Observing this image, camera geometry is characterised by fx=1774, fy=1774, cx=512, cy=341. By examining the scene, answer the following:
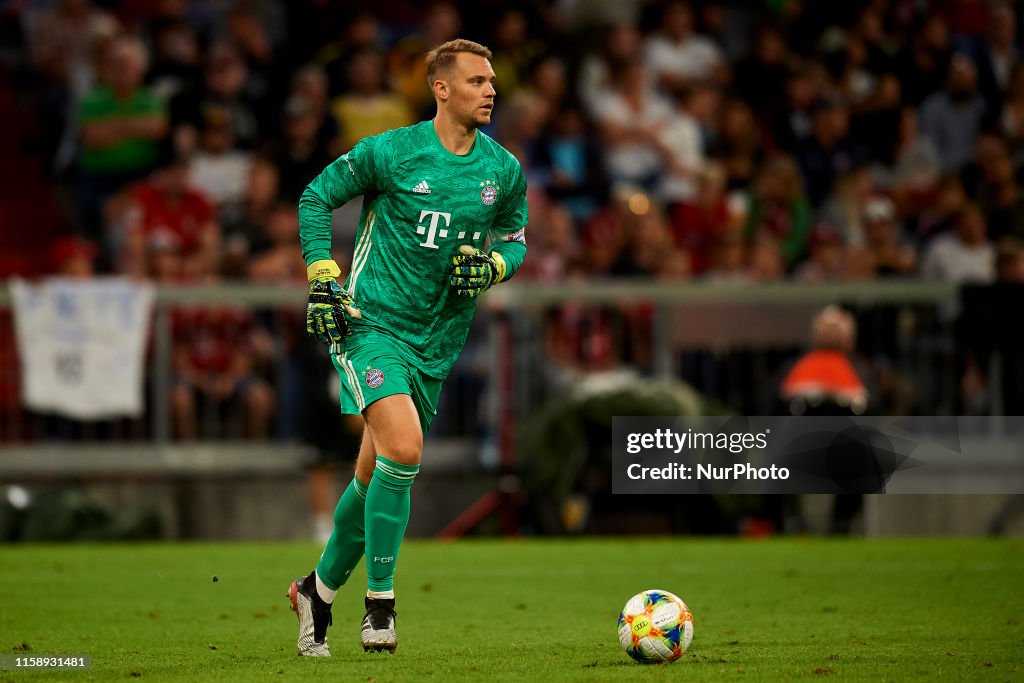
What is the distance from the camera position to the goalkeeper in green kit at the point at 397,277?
7.14 metres

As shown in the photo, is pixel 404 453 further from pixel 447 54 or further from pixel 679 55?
pixel 679 55

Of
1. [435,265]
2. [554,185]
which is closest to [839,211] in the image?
[554,185]

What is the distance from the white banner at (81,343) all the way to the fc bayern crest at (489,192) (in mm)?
7195

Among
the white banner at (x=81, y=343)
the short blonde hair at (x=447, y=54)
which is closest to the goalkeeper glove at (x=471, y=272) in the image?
the short blonde hair at (x=447, y=54)

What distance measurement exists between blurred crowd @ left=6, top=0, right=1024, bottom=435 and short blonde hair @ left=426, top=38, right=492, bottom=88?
6931 millimetres

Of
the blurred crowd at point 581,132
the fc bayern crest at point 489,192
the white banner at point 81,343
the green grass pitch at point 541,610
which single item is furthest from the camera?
the blurred crowd at point 581,132

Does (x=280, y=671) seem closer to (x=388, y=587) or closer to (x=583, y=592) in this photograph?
(x=388, y=587)

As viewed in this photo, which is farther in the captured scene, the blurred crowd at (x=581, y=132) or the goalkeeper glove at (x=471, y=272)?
the blurred crowd at (x=581, y=132)

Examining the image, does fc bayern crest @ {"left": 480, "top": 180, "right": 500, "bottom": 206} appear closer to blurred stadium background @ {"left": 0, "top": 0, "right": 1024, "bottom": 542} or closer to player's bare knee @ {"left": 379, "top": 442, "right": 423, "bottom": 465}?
player's bare knee @ {"left": 379, "top": 442, "right": 423, "bottom": 465}

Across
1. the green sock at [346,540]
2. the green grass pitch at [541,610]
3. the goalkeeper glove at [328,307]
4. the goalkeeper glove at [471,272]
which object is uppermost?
the goalkeeper glove at [471,272]

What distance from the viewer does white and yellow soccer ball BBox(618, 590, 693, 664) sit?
274 inches

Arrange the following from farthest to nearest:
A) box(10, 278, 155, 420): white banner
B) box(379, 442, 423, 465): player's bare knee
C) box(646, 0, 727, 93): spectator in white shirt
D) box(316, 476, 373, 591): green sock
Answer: box(646, 0, 727, 93): spectator in white shirt → box(10, 278, 155, 420): white banner → box(316, 476, 373, 591): green sock → box(379, 442, 423, 465): player's bare knee

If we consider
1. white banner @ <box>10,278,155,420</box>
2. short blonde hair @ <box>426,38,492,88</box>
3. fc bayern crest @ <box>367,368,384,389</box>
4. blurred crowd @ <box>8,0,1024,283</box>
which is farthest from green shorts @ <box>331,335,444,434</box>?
blurred crowd @ <box>8,0,1024,283</box>

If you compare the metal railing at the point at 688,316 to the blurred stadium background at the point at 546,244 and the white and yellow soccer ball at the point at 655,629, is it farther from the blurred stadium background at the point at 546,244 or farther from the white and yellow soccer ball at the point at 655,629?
the white and yellow soccer ball at the point at 655,629
